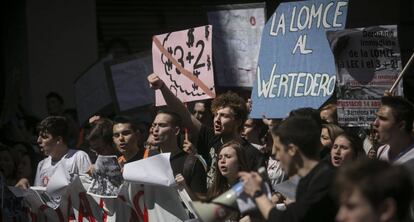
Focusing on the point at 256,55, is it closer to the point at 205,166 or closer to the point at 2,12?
the point at 205,166

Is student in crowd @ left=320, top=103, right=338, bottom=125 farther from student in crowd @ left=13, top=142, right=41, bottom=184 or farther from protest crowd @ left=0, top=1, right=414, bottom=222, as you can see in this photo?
student in crowd @ left=13, top=142, right=41, bottom=184

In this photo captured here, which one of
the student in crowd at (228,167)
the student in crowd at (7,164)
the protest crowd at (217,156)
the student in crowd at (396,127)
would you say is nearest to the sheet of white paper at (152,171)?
Answer: the protest crowd at (217,156)

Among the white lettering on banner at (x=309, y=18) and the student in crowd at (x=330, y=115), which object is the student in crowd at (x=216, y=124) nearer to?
the student in crowd at (x=330, y=115)

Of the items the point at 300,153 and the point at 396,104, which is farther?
the point at 396,104

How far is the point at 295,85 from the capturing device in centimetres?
849

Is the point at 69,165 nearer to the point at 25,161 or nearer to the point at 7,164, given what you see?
the point at 7,164

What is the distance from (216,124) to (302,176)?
274cm

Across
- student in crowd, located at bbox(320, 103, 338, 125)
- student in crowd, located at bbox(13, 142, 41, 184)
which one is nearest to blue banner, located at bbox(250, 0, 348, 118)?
student in crowd, located at bbox(320, 103, 338, 125)

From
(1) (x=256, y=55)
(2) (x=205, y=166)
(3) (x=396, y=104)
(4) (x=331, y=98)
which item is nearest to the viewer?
(3) (x=396, y=104)

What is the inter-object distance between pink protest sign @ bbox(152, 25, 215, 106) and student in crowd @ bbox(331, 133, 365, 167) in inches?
73.7

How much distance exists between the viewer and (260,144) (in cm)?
882

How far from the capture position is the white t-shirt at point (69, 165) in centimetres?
885

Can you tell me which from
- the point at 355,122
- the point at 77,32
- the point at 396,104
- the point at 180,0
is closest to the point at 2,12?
the point at 77,32

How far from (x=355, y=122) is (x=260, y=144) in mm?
1092
